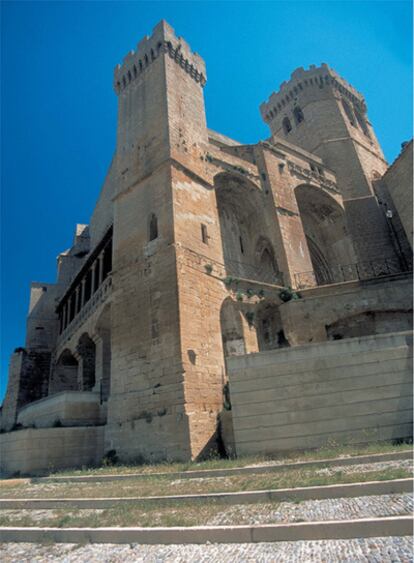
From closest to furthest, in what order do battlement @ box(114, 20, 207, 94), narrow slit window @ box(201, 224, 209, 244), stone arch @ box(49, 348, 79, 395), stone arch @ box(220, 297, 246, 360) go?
stone arch @ box(220, 297, 246, 360) → narrow slit window @ box(201, 224, 209, 244) → battlement @ box(114, 20, 207, 94) → stone arch @ box(49, 348, 79, 395)

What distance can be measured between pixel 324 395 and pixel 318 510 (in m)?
4.64

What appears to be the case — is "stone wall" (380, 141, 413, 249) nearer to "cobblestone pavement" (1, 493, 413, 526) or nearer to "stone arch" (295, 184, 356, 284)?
"stone arch" (295, 184, 356, 284)

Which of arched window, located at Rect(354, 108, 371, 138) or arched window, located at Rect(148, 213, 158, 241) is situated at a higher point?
arched window, located at Rect(354, 108, 371, 138)

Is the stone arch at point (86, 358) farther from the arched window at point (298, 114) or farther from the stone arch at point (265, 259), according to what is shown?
the arched window at point (298, 114)

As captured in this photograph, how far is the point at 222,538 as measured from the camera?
12.5ft

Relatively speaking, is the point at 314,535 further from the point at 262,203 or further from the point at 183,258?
the point at 262,203

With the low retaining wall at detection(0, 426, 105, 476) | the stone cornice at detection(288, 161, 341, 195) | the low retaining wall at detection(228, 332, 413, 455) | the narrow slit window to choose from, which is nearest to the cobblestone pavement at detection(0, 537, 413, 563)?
the low retaining wall at detection(228, 332, 413, 455)

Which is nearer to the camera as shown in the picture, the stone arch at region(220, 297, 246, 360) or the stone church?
the stone church

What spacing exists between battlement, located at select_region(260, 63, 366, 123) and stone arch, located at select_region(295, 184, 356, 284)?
39.1 feet

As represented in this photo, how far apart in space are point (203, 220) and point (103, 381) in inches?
302

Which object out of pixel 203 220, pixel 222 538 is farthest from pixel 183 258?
pixel 222 538

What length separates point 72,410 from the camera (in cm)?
1233

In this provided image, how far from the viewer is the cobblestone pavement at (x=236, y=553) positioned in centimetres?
311

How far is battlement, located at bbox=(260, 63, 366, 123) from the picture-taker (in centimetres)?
2725
